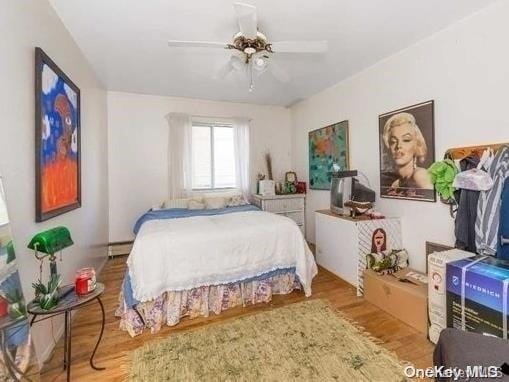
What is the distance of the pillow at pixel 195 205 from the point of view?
3737 millimetres

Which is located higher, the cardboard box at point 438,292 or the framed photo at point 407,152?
the framed photo at point 407,152

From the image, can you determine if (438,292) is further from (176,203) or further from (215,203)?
(176,203)

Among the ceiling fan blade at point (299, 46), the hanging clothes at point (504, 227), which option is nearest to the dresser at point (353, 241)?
the hanging clothes at point (504, 227)

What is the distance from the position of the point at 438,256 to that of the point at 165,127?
153 inches

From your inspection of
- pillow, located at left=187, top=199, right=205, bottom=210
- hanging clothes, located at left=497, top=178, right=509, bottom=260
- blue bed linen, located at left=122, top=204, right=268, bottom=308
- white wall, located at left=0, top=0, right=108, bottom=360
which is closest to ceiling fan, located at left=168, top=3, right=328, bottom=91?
white wall, located at left=0, top=0, right=108, bottom=360

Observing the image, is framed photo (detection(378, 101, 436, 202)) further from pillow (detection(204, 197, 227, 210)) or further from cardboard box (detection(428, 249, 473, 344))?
pillow (detection(204, 197, 227, 210))

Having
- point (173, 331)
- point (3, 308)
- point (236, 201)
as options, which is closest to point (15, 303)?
point (3, 308)

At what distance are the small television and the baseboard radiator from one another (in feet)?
10.2

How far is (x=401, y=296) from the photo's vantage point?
2105 mm

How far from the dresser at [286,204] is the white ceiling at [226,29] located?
1.85 metres

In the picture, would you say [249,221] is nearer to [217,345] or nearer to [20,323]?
[217,345]

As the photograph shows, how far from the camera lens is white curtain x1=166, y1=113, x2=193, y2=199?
13.3ft

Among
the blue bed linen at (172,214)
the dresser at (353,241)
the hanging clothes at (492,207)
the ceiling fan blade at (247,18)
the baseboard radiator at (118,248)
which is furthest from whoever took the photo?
the baseboard radiator at (118,248)

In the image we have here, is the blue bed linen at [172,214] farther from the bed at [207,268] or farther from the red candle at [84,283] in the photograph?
the red candle at [84,283]
